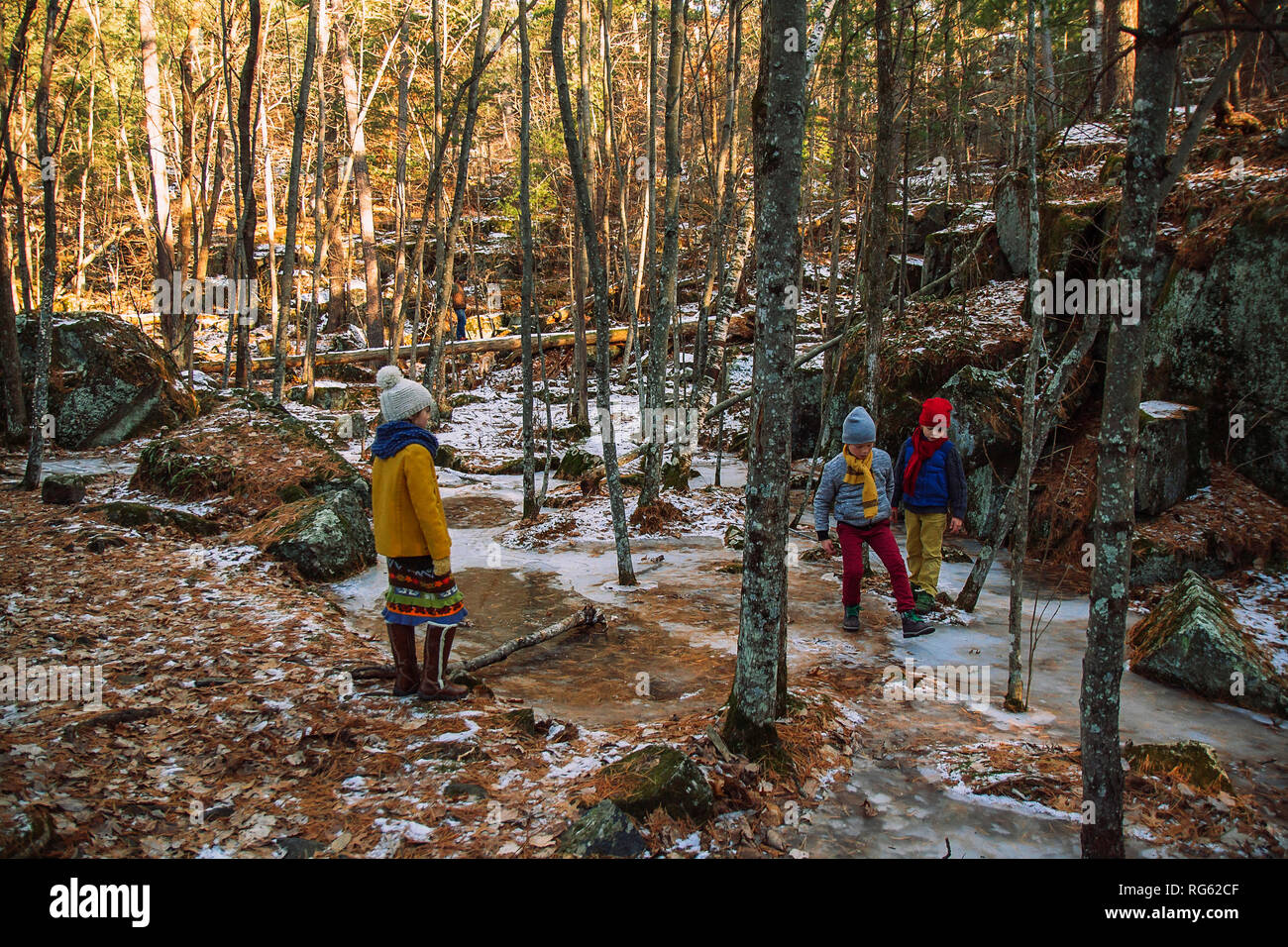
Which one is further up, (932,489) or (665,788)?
(932,489)

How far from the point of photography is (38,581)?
6461 millimetres

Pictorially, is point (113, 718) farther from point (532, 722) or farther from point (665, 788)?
point (665, 788)

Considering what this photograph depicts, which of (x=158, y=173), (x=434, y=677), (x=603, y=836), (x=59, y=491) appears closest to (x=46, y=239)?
(x=59, y=491)

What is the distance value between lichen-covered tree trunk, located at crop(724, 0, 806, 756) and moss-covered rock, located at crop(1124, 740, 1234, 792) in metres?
2.06

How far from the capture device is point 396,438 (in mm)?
4926

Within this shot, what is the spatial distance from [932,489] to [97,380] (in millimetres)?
13533

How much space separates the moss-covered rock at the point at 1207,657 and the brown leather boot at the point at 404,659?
18.3 ft

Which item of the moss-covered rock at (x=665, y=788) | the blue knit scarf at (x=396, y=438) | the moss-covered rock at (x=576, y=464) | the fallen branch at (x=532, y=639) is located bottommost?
the fallen branch at (x=532, y=639)

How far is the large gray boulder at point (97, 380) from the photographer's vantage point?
12.3 m

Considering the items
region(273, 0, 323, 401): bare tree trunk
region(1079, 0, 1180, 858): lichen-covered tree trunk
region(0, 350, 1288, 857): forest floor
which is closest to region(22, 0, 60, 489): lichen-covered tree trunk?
region(0, 350, 1288, 857): forest floor

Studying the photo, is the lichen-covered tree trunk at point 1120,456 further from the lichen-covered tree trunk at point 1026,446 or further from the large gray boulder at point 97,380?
the large gray boulder at point 97,380

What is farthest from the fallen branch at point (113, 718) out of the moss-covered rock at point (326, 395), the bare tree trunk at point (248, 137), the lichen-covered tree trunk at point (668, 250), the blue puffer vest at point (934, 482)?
the moss-covered rock at point (326, 395)

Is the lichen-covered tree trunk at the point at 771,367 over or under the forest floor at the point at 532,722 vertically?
over
